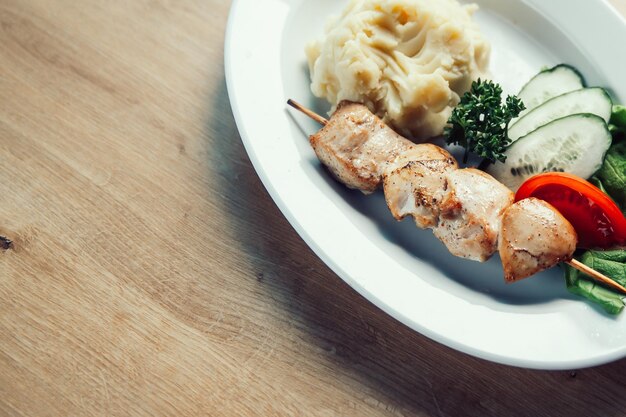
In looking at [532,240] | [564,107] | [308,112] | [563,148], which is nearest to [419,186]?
[532,240]

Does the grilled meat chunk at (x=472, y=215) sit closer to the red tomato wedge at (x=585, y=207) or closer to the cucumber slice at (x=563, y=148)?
the red tomato wedge at (x=585, y=207)

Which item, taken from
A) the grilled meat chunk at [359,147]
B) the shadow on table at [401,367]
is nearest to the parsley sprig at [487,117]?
the grilled meat chunk at [359,147]

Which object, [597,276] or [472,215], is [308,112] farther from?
[597,276]

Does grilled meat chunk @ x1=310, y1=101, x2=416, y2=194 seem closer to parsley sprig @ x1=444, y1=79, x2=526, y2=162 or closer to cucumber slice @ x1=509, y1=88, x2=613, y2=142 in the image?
parsley sprig @ x1=444, y1=79, x2=526, y2=162

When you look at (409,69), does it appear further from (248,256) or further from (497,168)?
(248,256)

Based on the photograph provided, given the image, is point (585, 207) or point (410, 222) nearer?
point (585, 207)

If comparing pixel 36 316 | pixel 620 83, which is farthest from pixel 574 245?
pixel 36 316

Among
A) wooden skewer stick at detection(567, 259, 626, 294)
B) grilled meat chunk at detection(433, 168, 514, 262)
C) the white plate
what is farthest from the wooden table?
grilled meat chunk at detection(433, 168, 514, 262)
